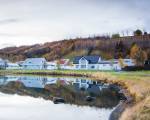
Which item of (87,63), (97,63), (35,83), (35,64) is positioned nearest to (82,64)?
(87,63)

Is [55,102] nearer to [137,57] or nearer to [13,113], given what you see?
[13,113]

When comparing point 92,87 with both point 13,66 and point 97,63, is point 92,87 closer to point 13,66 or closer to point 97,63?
point 97,63

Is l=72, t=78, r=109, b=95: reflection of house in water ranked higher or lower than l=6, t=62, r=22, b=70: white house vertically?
higher

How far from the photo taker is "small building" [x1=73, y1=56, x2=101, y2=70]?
488ft

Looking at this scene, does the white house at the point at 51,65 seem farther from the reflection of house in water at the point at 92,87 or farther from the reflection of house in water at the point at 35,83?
the reflection of house in water at the point at 92,87

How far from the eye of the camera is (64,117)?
40.6 m

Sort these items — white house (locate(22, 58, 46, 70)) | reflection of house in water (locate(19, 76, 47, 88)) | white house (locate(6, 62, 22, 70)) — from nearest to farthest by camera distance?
reflection of house in water (locate(19, 76, 47, 88))
white house (locate(22, 58, 46, 70))
white house (locate(6, 62, 22, 70))

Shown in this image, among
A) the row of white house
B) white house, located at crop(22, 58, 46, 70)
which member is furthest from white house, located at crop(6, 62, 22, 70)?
white house, located at crop(22, 58, 46, 70)

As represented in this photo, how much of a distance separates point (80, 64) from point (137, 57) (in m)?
25.6

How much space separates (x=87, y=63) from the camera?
151 m

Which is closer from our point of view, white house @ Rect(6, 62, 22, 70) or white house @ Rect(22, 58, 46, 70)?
white house @ Rect(22, 58, 46, 70)

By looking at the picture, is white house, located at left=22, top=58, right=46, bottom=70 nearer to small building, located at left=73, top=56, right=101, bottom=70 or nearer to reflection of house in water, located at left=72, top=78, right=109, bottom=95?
small building, located at left=73, top=56, right=101, bottom=70

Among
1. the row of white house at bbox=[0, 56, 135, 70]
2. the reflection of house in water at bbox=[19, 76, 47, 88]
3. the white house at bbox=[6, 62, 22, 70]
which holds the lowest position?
the white house at bbox=[6, 62, 22, 70]

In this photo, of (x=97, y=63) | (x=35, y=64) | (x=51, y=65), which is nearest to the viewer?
(x=97, y=63)
